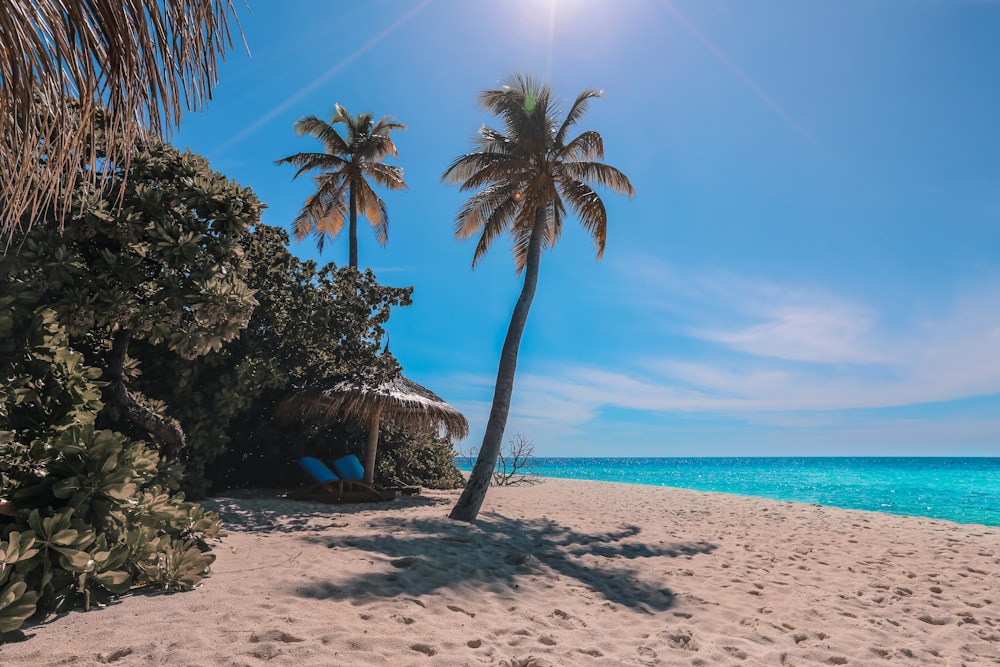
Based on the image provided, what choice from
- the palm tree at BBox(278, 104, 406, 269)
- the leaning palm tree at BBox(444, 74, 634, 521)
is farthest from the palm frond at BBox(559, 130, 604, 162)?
the palm tree at BBox(278, 104, 406, 269)

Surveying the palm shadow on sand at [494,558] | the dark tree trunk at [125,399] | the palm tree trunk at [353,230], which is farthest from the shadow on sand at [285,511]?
the palm tree trunk at [353,230]

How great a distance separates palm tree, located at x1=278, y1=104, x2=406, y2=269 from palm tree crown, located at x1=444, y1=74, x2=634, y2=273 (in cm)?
608

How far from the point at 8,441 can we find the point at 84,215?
2795 millimetres

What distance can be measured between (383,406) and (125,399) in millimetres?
5040

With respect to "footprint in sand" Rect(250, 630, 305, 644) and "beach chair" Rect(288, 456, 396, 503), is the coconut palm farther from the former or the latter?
→ "beach chair" Rect(288, 456, 396, 503)

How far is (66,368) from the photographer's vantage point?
13.7 feet

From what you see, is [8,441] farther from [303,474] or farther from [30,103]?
[303,474]

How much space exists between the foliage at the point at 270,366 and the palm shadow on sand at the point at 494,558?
3.87 metres

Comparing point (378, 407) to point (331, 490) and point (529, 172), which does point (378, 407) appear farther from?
point (529, 172)

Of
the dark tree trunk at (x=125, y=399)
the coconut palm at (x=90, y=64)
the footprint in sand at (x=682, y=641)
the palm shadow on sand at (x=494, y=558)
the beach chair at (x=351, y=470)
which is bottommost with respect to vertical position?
the footprint in sand at (x=682, y=641)

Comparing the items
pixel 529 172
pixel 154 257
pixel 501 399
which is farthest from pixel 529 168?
pixel 154 257

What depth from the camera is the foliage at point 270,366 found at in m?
9.55

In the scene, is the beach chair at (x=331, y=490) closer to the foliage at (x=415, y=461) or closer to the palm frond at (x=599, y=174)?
the foliage at (x=415, y=461)

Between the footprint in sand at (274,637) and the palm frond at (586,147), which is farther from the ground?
the palm frond at (586,147)
